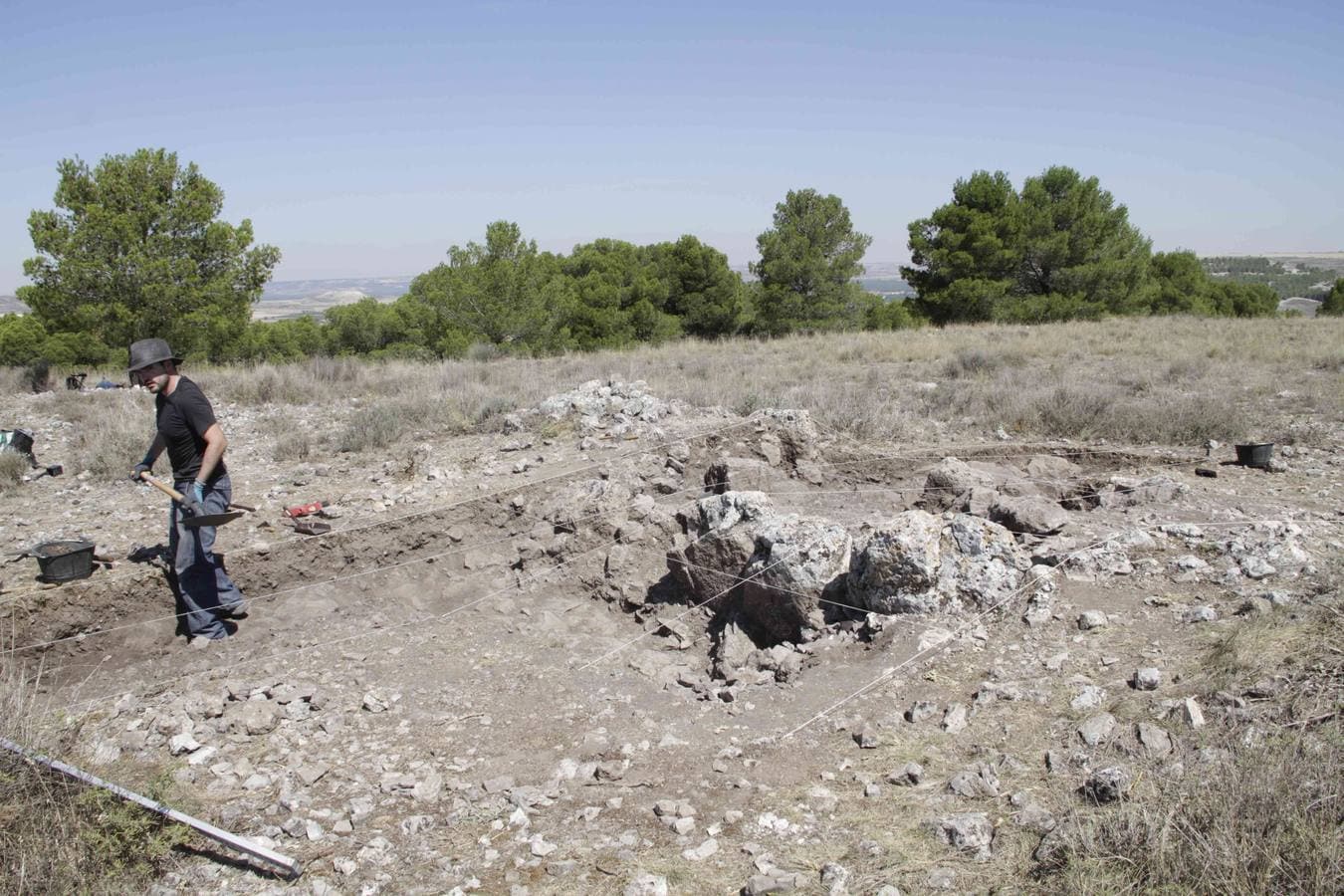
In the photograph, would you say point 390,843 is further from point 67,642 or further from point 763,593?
point 67,642

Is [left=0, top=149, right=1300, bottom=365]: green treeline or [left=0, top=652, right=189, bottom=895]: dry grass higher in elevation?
[left=0, top=149, right=1300, bottom=365]: green treeline

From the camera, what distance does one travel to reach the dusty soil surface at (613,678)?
10.3ft

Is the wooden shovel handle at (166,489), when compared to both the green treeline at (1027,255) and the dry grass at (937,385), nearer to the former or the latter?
the dry grass at (937,385)

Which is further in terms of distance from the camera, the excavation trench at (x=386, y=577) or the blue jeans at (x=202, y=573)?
the excavation trench at (x=386, y=577)

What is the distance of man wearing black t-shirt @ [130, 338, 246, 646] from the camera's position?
488 centimetres

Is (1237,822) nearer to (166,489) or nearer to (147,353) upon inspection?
(166,489)

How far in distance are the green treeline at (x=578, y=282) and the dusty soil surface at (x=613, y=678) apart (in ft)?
31.1

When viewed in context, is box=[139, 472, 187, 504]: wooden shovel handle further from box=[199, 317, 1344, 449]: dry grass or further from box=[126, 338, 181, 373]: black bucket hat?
box=[199, 317, 1344, 449]: dry grass

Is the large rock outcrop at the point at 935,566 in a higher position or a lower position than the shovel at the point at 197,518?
lower

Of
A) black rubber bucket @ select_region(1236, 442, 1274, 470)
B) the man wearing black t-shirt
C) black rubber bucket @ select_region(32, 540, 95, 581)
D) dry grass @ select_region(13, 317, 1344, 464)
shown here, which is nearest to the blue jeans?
the man wearing black t-shirt

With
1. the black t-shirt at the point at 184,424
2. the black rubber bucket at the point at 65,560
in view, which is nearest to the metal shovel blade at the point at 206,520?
the black t-shirt at the point at 184,424

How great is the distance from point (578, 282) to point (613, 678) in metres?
24.6

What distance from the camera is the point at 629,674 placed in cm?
495

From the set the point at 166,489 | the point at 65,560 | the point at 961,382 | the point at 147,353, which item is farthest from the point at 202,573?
the point at 961,382
